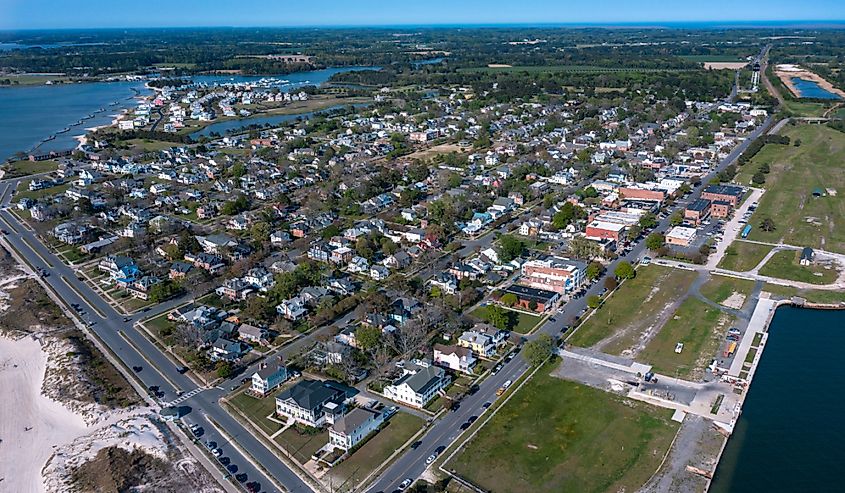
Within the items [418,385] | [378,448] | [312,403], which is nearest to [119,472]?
[312,403]

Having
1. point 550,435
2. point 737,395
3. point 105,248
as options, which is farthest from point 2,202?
point 737,395

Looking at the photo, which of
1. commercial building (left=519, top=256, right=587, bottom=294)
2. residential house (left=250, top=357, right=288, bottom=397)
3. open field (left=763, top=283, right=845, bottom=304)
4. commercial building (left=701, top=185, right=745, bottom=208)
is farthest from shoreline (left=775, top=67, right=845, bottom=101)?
residential house (left=250, top=357, right=288, bottom=397)

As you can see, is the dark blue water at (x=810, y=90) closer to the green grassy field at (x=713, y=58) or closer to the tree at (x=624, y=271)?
the green grassy field at (x=713, y=58)

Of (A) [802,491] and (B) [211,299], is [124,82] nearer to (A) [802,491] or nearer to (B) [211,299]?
(B) [211,299]

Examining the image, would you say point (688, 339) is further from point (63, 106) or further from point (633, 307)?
point (63, 106)

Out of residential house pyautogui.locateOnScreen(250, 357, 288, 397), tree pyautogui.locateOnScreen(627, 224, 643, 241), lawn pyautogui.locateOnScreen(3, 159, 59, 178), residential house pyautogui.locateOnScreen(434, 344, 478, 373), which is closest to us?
residential house pyautogui.locateOnScreen(250, 357, 288, 397)

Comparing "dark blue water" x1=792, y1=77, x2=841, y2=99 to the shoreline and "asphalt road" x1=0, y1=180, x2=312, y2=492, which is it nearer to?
the shoreline

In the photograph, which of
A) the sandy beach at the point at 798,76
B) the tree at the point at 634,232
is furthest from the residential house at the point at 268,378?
the sandy beach at the point at 798,76
